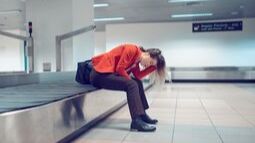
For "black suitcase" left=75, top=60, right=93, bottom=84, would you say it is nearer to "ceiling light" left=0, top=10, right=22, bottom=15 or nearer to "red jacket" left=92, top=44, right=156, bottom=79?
"red jacket" left=92, top=44, right=156, bottom=79

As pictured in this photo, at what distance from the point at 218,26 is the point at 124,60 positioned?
11130 millimetres

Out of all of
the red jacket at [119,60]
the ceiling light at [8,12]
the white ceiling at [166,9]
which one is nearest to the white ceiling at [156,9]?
the white ceiling at [166,9]

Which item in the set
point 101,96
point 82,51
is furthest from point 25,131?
point 82,51

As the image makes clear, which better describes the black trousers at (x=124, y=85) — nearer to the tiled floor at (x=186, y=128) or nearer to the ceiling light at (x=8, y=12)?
the tiled floor at (x=186, y=128)

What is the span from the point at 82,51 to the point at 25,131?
4334 mm

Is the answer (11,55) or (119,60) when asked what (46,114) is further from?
(11,55)

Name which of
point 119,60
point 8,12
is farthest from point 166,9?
point 119,60

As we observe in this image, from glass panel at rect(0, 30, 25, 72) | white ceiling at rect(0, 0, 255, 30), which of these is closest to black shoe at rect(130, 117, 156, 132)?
white ceiling at rect(0, 0, 255, 30)

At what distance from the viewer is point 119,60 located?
327 centimetres

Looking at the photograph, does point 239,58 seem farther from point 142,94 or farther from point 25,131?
point 25,131

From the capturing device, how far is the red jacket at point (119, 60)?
3.20 metres

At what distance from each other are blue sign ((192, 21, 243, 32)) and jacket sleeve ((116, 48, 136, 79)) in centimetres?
1085

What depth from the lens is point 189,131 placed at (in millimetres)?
3234

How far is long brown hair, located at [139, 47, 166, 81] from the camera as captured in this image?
3.39 m
